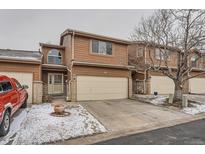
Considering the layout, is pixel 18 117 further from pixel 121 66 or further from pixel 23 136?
pixel 121 66

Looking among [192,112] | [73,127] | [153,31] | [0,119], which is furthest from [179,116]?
[0,119]

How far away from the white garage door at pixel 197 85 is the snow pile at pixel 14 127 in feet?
65.0

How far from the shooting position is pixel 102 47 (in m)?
14.9

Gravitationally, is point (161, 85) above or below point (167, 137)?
above

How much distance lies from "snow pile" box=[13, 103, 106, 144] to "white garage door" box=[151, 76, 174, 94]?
432 inches

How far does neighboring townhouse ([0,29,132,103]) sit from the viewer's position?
463 inches

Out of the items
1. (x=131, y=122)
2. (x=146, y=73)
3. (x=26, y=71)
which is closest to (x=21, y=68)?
(x=26, y=71)

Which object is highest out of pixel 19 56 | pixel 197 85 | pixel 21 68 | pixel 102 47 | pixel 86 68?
pixel 102 47

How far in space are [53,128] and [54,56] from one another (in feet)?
34.2

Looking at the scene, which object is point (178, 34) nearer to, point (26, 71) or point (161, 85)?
point (161, 85)

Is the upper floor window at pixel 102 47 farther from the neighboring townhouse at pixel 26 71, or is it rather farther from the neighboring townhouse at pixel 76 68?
the neighboring townhouse at pixel 26 71

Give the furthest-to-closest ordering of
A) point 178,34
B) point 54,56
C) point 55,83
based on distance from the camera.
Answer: point 55,83 → point 54,56 → point 178,34

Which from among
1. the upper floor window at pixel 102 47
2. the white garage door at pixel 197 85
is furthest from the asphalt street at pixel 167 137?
the white garage door at pixel 197 85

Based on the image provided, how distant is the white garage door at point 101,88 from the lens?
44.7 feet
